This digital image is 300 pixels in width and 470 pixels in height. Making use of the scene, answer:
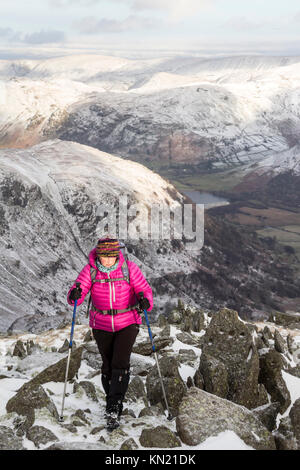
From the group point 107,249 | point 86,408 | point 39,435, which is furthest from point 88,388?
point 107,249

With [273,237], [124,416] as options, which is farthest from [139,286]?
[273,237]

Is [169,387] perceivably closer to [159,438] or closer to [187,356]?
[159,438]

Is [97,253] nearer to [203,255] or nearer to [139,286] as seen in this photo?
[139,286]

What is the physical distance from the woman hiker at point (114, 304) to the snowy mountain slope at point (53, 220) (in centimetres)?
3086

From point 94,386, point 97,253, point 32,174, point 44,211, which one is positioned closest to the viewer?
point 97,253

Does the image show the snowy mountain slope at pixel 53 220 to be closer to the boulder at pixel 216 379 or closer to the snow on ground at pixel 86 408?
the snow on ground at pixel 86 408

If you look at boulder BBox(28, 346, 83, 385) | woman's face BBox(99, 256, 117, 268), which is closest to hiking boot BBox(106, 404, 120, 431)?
boulder BBox(28, 346, 83, 385)

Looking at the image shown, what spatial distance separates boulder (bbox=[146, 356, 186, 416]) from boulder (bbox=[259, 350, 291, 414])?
2.14 m

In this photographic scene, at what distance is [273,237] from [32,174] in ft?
489

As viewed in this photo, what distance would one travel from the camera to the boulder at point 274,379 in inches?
408

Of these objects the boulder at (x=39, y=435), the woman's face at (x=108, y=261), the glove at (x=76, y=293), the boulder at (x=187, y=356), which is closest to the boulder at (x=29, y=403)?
the boulder at (x=39, y=435)

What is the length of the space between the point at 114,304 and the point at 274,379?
4.59 metres

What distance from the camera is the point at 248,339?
11.2 metres
